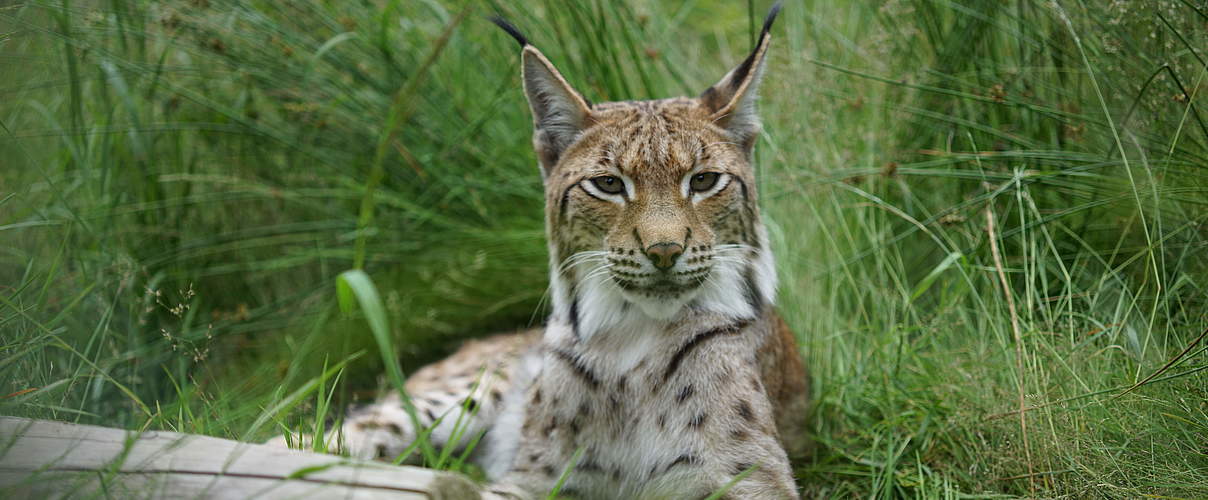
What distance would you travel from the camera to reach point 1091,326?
373cm

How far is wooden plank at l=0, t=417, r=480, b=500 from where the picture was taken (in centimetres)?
221

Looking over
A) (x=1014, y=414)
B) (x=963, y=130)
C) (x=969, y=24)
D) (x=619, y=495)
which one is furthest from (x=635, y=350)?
(x=969, y=24)

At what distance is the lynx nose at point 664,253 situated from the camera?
302 centimetres

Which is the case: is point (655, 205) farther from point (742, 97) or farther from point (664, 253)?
point (742, 97)

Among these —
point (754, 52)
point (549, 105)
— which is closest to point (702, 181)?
point (754, 52)

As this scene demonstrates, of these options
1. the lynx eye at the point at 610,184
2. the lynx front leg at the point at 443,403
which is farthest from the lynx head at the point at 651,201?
the lynx front leg at the point at 443,403

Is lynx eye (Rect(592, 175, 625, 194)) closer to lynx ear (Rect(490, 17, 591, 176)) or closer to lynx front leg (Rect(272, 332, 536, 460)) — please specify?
lynx ear (Rect(490, 17, 591, 176))

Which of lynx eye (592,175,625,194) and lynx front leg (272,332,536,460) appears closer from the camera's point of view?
lynx eye (592,175,625,194)

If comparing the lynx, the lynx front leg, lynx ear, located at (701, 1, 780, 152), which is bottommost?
the lynx front leg

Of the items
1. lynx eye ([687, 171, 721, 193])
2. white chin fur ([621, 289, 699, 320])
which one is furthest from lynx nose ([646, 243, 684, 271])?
lynx eye ([687, 171, 721, 193])

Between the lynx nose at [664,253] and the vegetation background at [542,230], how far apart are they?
0.94 metres

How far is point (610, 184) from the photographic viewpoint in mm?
3312

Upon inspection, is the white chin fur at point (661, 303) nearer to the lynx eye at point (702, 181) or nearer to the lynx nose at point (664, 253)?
the lynx nose at point (664, 253)

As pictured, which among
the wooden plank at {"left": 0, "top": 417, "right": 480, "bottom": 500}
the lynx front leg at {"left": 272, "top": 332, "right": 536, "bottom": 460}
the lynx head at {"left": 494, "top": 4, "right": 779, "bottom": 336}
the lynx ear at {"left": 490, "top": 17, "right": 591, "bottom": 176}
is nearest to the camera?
the wooden plank at {"left": 0, "top": 417, "right": 480, "bottom": 500}
